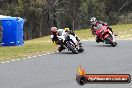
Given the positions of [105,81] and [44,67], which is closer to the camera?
[105,81]

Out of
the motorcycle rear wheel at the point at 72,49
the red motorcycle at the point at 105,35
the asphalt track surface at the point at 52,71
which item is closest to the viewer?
the asphalt track surface at the point at 52,71

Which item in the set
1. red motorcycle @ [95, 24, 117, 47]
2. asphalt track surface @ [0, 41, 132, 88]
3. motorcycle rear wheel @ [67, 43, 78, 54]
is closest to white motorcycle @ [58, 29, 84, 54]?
motorcycle rear wheel @ [67, 43, 78, 54]

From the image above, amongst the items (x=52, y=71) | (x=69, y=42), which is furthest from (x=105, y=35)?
(x=52, y=71)

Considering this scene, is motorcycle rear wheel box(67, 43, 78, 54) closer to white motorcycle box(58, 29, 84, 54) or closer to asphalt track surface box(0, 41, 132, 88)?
white motorcycle box(58, 29, 84, 54)

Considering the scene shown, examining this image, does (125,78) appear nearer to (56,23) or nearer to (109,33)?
(109,33)

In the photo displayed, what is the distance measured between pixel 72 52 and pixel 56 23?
36.1 meters

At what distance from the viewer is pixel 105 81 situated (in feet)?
9.31

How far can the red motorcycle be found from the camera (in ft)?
59.2

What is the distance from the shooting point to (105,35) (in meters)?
18.5

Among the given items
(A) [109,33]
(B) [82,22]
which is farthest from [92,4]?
(A) [109,33]

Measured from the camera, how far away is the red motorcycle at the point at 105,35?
18047mm

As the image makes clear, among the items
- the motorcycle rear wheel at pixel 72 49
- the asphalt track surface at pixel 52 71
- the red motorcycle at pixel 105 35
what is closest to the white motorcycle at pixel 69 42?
the motorcycle rear wheel at pixel 72 49

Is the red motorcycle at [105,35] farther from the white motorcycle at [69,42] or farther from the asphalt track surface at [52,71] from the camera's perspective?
the asphalt track surface at [52,71]

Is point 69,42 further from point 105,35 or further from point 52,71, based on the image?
point 52,71
